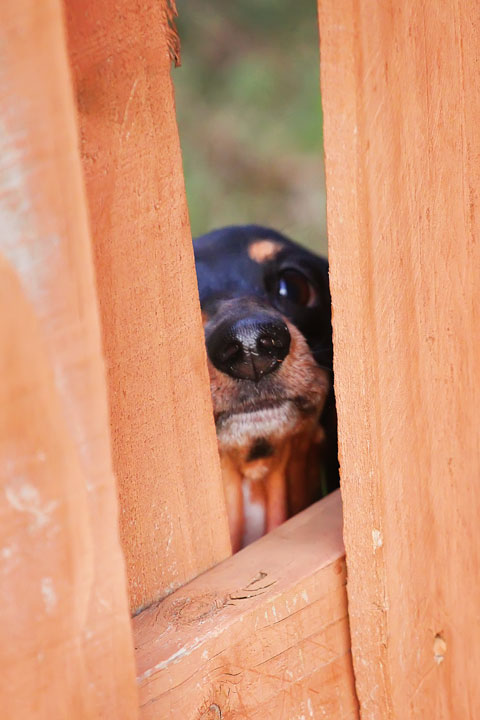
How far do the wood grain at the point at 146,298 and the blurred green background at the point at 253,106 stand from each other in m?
4.50

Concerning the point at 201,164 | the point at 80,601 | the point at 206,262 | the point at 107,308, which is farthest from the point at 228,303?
the point at 201,164

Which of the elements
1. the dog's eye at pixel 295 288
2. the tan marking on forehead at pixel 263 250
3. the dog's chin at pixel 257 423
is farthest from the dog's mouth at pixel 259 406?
the tan marking on forehead at pixel 263 250

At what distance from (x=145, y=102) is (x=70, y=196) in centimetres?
31

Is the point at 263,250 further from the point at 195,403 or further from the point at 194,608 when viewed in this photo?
the point at 194,608

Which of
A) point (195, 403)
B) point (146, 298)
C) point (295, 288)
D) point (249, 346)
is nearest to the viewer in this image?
point (146, 298)

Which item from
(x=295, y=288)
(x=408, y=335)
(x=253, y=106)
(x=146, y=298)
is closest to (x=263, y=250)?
(x=295, y=288)

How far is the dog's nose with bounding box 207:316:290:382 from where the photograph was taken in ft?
6.16

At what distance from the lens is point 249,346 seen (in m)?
1.89

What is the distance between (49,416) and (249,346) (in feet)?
4.09

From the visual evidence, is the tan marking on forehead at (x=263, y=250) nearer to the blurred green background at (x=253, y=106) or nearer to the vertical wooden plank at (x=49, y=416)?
the vertical wooden plank at (x=49, y=416)

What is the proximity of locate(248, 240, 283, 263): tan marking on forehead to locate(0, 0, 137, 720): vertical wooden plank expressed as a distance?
185 cm

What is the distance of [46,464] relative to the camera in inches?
26.5

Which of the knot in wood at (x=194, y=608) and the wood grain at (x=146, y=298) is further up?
the wood grain at (x=146, y=298)

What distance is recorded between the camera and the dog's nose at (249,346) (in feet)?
6.16
